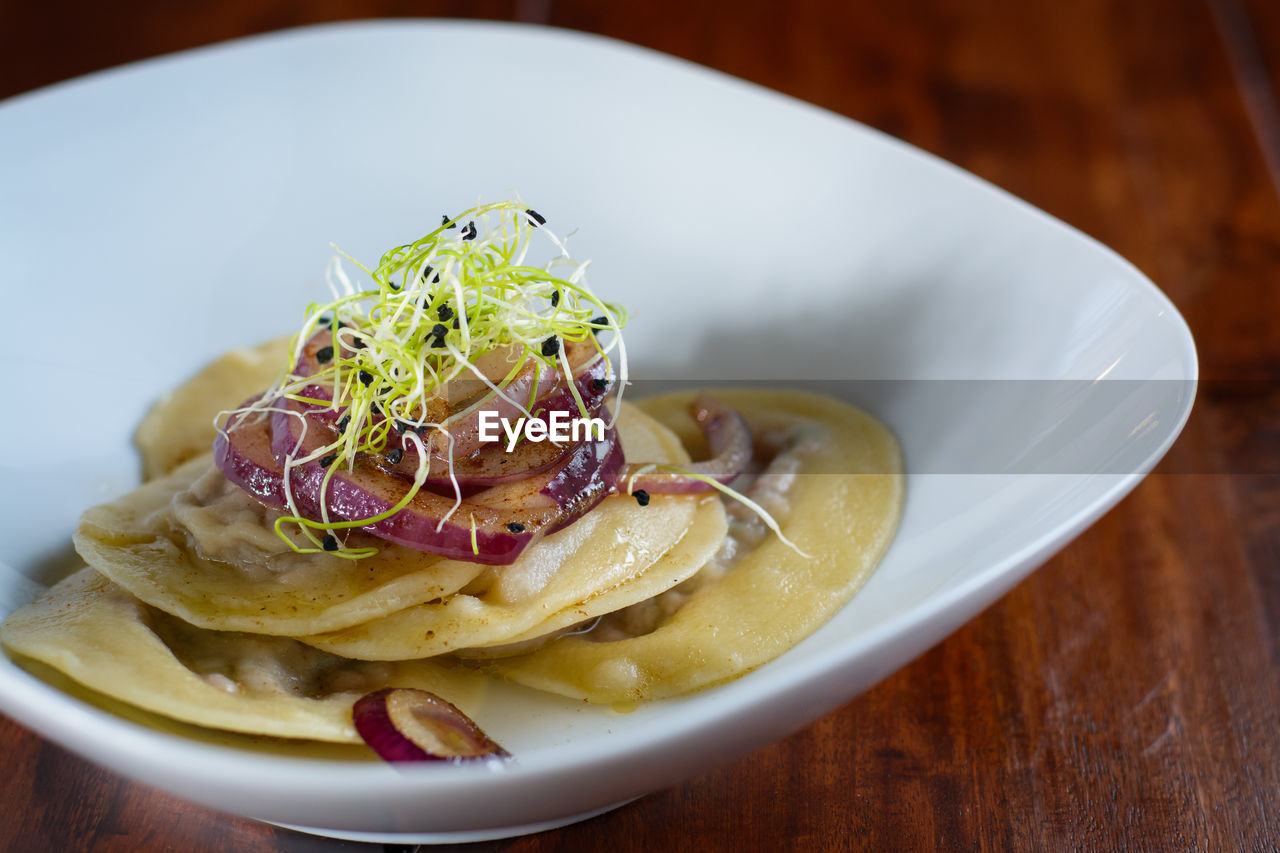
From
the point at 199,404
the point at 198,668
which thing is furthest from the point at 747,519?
the point at 199,404

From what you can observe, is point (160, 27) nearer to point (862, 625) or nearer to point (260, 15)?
point (260, 15)

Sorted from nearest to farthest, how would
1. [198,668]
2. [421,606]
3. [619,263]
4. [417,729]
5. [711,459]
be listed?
[417,729] → [198,668] → [421,606] → [711,459] → [619,263]

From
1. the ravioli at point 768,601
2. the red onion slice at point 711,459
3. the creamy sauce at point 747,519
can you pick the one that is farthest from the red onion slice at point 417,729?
the red onion slice at point 711,459

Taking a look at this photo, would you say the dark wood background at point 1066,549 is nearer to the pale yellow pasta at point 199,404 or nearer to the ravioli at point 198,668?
the ravioli at point 198,668

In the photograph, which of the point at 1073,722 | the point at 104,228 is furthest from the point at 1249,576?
the point at 104,228

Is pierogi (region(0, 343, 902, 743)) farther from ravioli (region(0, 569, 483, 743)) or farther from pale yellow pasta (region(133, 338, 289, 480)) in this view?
pale yellow pasta (region(133, 338, 289, 480))

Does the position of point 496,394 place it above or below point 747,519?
above

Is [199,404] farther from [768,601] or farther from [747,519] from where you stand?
[768,601]

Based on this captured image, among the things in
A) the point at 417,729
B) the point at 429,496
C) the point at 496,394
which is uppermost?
the point at 496,394
